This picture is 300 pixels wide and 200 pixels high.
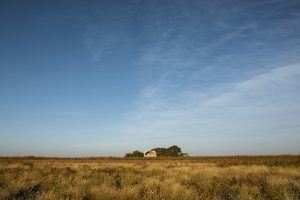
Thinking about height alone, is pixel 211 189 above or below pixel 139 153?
below

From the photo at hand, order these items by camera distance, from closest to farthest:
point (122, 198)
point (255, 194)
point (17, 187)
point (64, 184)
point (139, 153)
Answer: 1. point (122, 198)
2. point (255, 194)
3. point (17, 187)
4. point (64, 184)
5. point (139, 153)

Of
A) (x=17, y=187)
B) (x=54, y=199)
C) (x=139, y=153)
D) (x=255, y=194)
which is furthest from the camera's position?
(x=139, y=153)

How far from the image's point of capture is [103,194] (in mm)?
10789

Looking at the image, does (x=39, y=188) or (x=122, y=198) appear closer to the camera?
(x=122, y=198)

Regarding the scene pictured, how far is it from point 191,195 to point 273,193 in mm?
2638

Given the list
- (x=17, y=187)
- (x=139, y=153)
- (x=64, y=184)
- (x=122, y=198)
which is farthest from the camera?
(x=139, y=153)

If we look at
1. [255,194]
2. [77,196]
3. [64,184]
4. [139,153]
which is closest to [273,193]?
[255,194]

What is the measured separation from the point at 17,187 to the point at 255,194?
7726 mm

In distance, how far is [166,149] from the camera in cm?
10788

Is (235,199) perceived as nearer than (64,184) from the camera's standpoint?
Yes

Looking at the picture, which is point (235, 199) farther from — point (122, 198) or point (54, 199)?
point (54, 199)

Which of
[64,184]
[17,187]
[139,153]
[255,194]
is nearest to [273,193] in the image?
[255,194]

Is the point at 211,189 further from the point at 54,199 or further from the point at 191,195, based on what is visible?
the point at 54,199

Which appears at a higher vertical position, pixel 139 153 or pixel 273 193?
pixel 139 153
